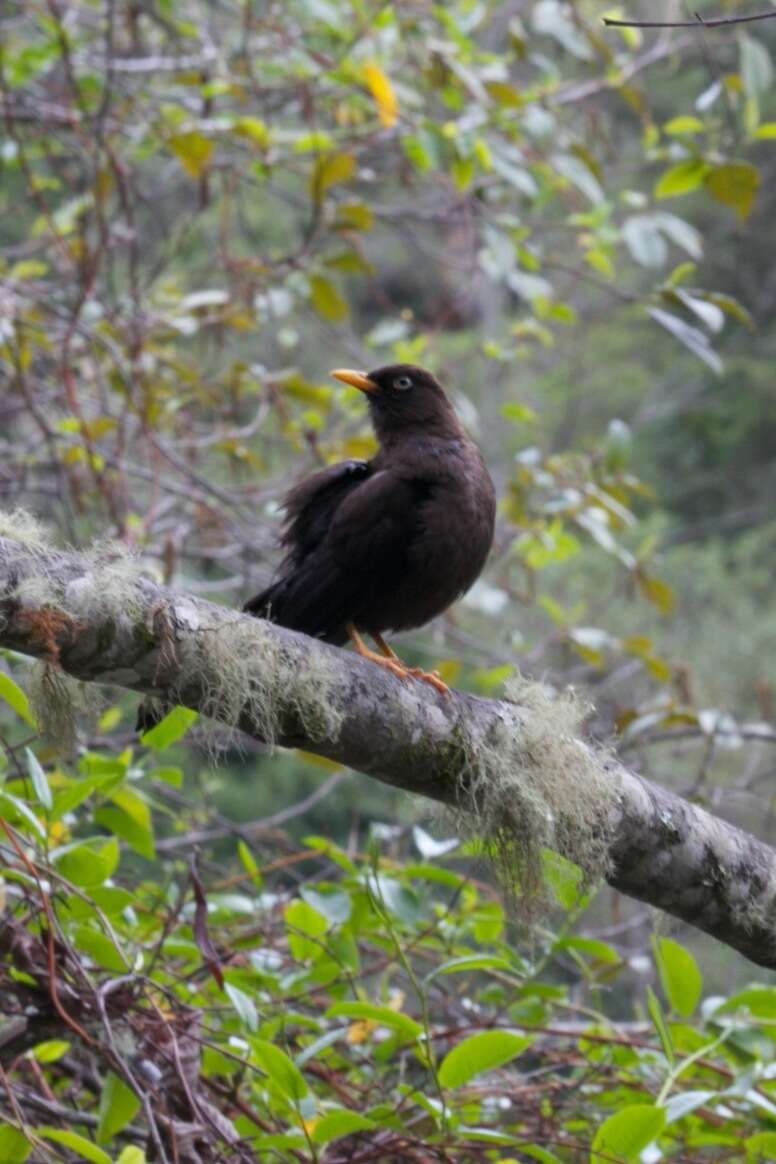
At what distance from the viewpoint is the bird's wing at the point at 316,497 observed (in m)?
3.80

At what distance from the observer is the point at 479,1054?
2441mm

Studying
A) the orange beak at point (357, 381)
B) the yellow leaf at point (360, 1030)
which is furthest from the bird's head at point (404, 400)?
the yellow leaf at point (360, 1030)

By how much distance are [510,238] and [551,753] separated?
303 cm

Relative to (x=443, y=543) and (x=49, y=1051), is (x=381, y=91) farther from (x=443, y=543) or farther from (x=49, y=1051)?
(x=49, y=1051)

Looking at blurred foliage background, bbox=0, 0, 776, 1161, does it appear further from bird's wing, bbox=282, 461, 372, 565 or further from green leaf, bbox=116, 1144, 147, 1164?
green leaf, bbox=116, 1144, 147, 1164

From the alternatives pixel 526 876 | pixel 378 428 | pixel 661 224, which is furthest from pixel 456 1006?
pixel 661 224

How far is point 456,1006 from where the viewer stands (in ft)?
11.9

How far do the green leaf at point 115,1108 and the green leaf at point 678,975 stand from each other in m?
1.00

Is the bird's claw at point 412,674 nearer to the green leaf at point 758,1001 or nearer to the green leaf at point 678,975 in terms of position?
the green leaf at point 678,975

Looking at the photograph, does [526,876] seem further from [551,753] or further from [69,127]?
[69,127]

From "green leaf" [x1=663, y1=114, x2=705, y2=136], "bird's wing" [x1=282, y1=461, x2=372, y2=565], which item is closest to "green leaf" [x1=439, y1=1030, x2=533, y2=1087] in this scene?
"bird's wing" [x1=282, y1=461, x2=372, y2=565]

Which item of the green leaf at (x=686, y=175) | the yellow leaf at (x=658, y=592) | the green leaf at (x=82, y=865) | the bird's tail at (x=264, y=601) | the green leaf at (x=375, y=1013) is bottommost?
the yellow leaf at (x=658, y=592)

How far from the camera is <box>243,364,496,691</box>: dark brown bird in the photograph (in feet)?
11.8

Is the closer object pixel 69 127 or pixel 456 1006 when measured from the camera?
pixel 456 1006
